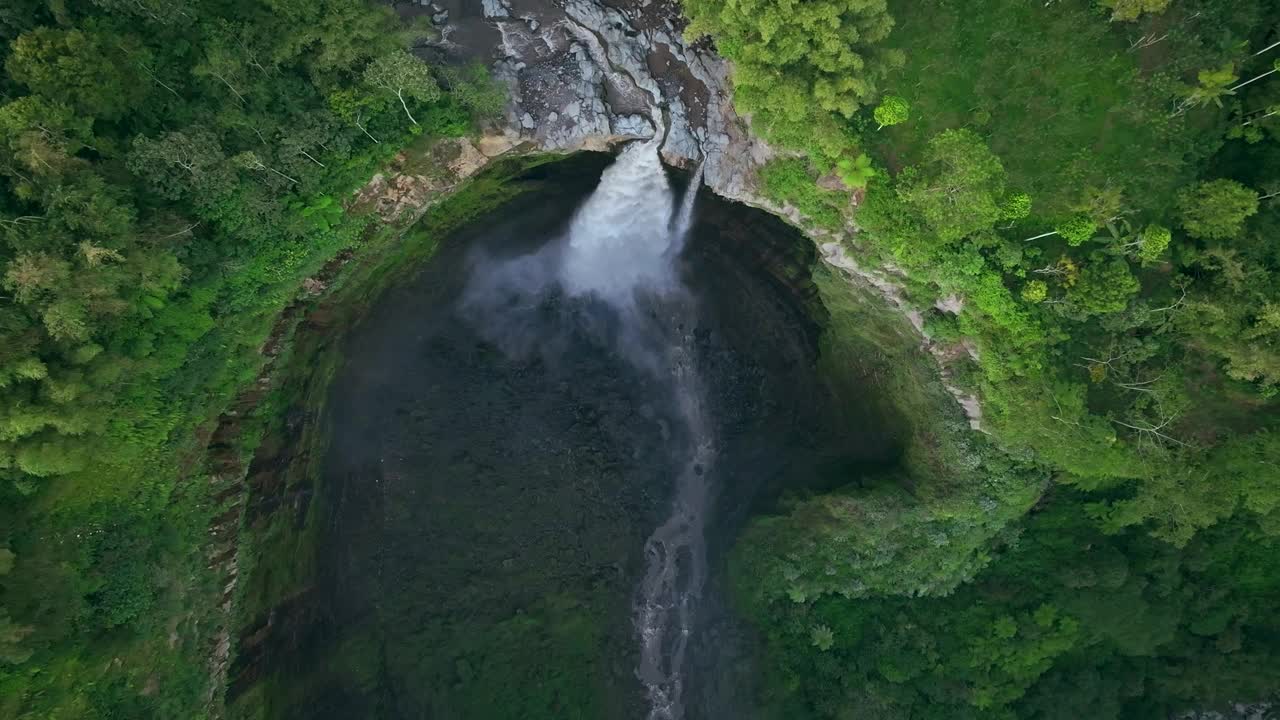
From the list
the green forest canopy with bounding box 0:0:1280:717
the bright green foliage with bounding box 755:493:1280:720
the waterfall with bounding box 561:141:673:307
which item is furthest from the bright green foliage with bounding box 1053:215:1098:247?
the waterfall with bounding box 561:141:673:307

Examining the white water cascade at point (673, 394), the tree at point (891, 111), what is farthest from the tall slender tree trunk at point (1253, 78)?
the white water cascade at point (673, 394)

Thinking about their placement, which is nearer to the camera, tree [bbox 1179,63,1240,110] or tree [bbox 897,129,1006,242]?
tree [bbox 1179,63,1240,110]

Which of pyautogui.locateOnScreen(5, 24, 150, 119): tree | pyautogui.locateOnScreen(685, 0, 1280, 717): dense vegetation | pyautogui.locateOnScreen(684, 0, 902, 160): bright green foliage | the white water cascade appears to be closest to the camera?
pyautogui.locateOnScreen(5, 24, 150, 119): tree

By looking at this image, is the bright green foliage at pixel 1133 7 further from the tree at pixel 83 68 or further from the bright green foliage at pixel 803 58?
the tree at pixel 83 68

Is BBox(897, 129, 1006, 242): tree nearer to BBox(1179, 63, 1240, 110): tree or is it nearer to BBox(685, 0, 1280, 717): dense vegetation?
BBox(685, 0, 1280, 717): dense vegetation

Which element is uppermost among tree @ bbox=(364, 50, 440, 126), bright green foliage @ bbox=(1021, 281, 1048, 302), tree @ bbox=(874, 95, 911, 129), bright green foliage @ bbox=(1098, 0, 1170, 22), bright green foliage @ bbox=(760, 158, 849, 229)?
bright green foliage @ bbox=(1098, 0, 1170, 22)

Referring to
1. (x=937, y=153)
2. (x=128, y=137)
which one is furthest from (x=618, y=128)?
(x=128, y=137)
